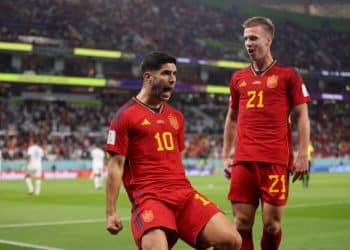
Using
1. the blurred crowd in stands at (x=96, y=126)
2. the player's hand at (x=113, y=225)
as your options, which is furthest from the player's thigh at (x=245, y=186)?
the blurred crowd in stands at (x=96, y=126)

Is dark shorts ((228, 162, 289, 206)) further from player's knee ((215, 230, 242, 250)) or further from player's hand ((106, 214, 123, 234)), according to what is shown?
player's hand ((106, 214, 123, 234))

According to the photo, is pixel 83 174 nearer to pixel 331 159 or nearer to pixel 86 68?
pixel 86 68

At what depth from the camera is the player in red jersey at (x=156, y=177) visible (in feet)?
20.0

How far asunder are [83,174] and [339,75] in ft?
103

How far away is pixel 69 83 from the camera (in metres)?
49.7

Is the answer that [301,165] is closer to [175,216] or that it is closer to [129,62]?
[175,216]

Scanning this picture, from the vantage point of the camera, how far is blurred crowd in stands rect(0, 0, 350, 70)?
164 ft

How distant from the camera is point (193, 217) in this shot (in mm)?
6180

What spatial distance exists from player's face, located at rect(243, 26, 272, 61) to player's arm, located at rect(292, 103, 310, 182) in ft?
2.22

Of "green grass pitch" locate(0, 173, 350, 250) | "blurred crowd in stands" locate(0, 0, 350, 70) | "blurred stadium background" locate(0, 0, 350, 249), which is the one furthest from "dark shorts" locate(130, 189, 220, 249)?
"blurred crowd in stands" locate(0, 0, 350, 70)

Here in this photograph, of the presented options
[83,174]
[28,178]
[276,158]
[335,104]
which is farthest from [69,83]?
[276,158]

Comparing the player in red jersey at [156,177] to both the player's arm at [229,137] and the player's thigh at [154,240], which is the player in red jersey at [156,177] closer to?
the player's thigh at [154,240]

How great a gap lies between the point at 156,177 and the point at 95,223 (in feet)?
28.9

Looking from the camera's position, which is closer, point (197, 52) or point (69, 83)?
point (69, 83)
